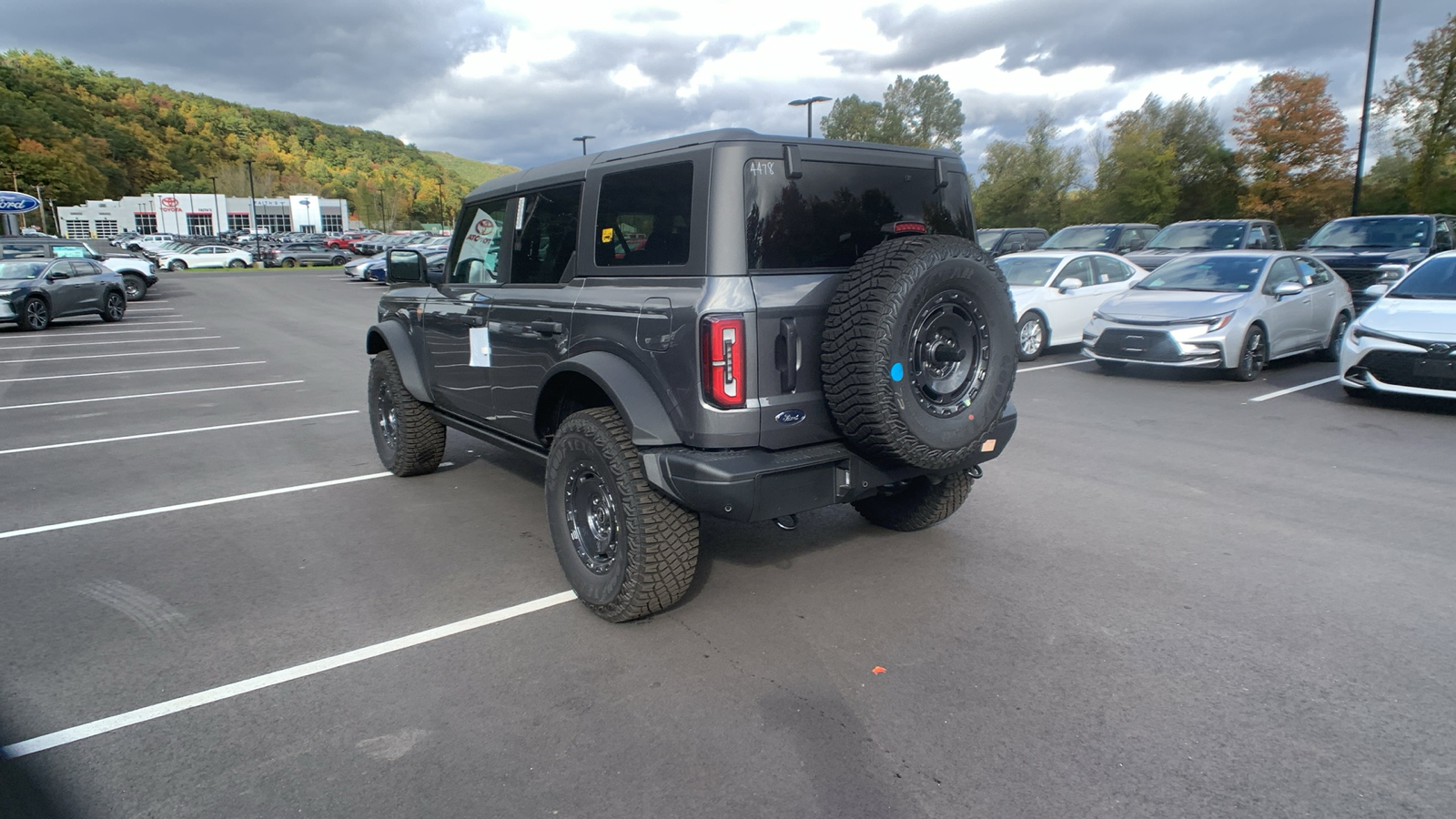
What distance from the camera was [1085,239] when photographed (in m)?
19.7

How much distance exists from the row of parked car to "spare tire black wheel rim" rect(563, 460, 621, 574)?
26.0 ft

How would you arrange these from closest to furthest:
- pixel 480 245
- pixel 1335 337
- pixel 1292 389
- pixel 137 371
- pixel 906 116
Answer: pixel 480 245 < pixel 1292 389 < pixel 1335 337 < pixel 137 371 < pixel 906 116

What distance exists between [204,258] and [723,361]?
54089mm

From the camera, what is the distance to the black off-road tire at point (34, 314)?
17609 millimetres

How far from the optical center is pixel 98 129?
127 meters

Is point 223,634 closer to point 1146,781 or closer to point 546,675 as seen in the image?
point 546,675

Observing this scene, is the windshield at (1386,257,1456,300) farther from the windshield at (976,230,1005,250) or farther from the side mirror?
the windshield at (976,230,1005,250)

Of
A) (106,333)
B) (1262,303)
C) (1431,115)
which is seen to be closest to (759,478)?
(1262,303)

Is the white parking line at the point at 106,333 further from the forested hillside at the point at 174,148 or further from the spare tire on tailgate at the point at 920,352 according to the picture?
the forested hillside at the point at 174,148

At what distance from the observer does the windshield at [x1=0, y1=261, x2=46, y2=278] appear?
1770 centimetres

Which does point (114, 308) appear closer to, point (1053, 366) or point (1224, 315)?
point (1053, 366)

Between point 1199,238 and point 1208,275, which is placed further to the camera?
point 1199,238

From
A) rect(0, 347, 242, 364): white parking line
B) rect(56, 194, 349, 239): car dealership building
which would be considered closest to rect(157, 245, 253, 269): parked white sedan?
rect(0, 347, 242, 364): white parking line

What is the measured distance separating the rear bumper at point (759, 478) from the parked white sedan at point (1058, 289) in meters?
8.83
